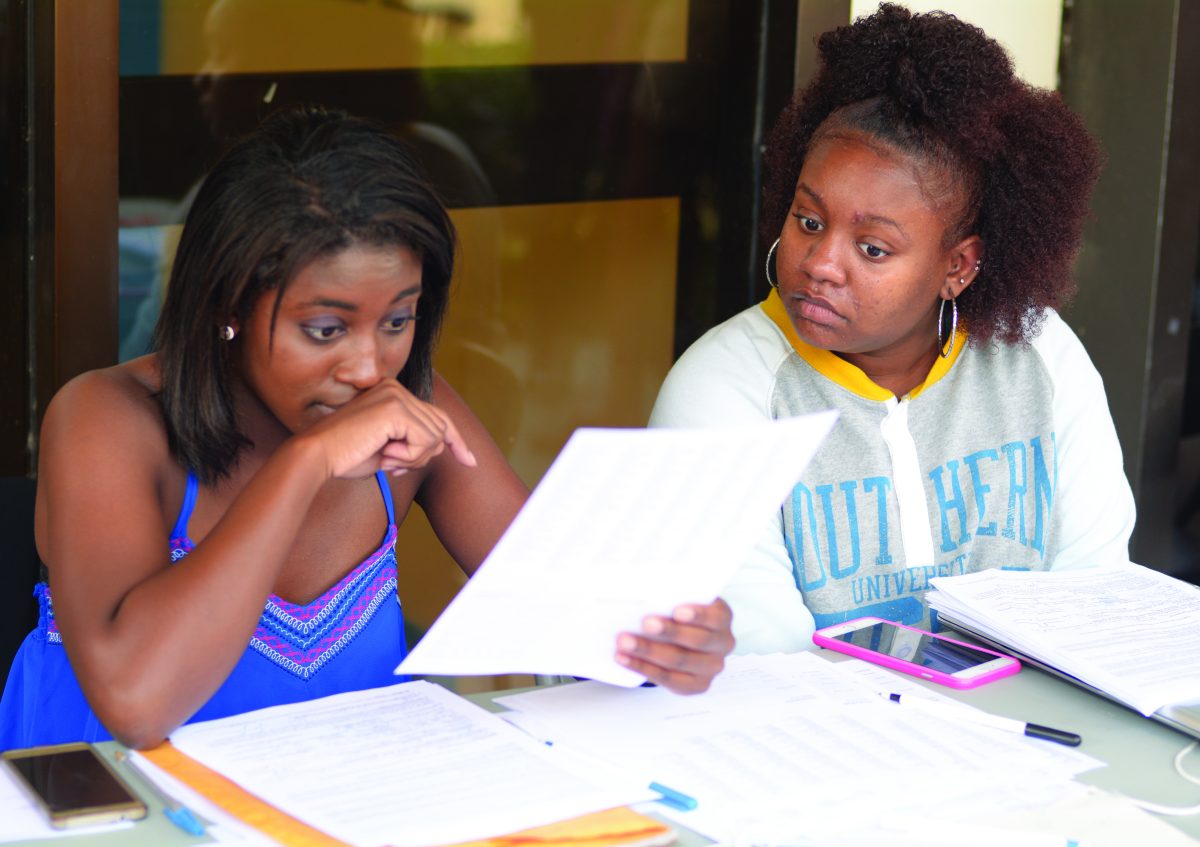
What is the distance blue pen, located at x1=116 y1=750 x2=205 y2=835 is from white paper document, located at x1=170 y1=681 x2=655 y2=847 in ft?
0.15

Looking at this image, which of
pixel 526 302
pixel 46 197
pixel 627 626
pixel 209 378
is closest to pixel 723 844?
pixel 627 626

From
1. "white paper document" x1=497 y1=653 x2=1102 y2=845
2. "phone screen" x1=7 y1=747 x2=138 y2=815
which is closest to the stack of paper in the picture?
"white paper document" x1=497 y1=653 x2=1102 y2=845

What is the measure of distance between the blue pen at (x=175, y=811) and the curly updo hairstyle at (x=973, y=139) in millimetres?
1325

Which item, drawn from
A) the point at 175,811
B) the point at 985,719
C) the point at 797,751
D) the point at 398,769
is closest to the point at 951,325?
the point at 985,719

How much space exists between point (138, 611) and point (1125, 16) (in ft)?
8.95

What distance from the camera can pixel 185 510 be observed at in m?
1.72

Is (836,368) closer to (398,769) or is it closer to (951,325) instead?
(951,325)

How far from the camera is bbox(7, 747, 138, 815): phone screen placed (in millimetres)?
1255

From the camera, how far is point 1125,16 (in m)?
3.31

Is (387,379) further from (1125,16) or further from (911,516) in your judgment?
(1125,16)

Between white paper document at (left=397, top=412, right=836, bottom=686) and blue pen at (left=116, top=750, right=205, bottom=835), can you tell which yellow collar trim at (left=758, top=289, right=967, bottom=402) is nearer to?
white paper document at (left=397, top=412, right=836, bottom=686)

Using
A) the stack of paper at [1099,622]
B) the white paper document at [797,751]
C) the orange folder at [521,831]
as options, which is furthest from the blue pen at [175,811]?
the stack of paper at [1099,622]

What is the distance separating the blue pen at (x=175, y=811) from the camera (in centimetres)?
123

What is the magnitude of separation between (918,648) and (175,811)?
0.94 meters
